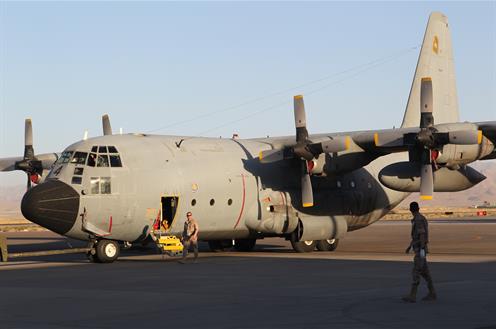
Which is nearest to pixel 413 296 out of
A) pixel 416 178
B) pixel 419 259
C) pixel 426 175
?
pixel 419 259

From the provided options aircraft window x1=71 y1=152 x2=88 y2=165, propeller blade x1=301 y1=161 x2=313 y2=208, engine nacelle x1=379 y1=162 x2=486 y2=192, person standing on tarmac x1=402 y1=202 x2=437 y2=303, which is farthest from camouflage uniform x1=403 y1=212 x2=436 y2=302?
aircraft window x1=71 y1=152 x2=88 y2=165

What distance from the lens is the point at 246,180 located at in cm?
2766

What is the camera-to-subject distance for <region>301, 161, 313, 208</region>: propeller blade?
27.4m

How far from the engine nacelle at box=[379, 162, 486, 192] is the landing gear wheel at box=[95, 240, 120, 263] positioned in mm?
8878

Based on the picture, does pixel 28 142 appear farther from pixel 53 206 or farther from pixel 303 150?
pixel 303 150

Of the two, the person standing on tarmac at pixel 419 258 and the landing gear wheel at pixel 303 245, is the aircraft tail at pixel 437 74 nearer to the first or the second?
the landing gear wheel at pixel 303 245

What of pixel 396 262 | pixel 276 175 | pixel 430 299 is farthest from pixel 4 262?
pixel 430 299

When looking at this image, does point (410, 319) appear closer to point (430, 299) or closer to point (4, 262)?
point (430, 299)

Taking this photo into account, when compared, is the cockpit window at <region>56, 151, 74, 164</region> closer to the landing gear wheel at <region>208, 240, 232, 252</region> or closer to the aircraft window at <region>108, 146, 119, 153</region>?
the aircraft window at <region>108, 146, 119, 153</region>

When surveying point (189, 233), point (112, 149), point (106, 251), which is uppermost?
point (112, 149)

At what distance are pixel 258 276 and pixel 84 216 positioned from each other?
6.76 m

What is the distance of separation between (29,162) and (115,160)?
7.84 meters

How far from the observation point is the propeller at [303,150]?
88.2 ft

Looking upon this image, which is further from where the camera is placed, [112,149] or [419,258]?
[112,149]
